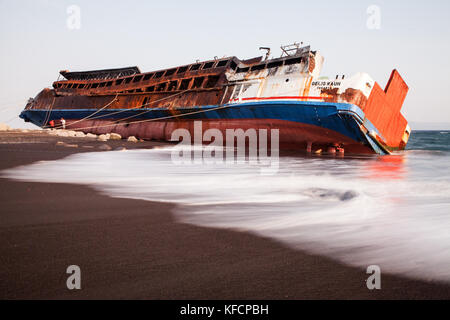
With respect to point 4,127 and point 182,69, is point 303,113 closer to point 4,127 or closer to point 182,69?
point 182,69

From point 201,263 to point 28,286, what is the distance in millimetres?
1203

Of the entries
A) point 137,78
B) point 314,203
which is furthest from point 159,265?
point 137,78

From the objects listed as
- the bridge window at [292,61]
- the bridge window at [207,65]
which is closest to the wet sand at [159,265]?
the bridge window at [292,61]

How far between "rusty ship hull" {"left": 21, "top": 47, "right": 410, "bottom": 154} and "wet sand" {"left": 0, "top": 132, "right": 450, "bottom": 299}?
1159cm

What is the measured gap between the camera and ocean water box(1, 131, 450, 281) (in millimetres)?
3111

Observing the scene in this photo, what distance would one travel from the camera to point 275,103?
49.6ft

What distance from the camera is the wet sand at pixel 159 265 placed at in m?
2.16

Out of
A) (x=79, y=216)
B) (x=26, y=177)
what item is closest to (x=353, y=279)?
(x=79, y=216)

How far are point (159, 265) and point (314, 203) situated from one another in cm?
331

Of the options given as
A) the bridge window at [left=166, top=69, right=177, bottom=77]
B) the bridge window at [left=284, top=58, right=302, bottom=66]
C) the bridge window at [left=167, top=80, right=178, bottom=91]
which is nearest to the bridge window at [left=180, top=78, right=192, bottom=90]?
the bridge window at [left=167, top=80, right=178, bottom=91]

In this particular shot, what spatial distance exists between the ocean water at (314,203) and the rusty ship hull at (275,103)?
4.88 metres

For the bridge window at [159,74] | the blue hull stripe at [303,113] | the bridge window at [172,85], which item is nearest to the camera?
the blue hull stripe at [303,113]

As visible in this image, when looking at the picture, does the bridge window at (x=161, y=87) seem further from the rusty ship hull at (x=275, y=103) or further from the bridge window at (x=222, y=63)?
the bridge window at (x=222, y=63)

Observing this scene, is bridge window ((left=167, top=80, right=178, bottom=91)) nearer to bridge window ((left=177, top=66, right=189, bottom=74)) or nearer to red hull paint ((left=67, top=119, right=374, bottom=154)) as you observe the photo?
bridge window ((left=177, top=66, right=189, bottom=74))
